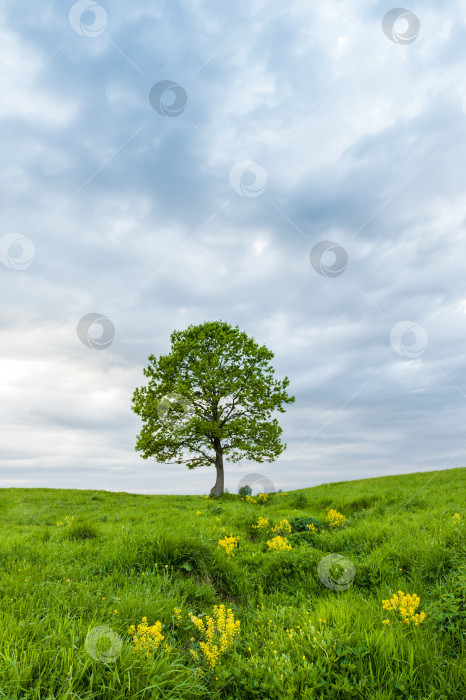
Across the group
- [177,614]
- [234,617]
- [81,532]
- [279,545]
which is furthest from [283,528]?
[177,614]

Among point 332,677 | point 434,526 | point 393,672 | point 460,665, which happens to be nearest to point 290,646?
point 332,677

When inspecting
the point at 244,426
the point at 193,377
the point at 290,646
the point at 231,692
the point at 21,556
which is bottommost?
the point at 231,692

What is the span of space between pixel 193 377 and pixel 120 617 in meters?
23.9

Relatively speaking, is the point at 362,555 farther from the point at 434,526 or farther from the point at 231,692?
the point at 231,692

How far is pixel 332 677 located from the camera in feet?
12.4

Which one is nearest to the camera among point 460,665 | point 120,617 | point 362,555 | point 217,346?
point 460,665

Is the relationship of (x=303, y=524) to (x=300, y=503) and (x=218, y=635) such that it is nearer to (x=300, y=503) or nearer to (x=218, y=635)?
(x=218, y=635)

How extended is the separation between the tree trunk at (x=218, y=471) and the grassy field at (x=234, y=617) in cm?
2084

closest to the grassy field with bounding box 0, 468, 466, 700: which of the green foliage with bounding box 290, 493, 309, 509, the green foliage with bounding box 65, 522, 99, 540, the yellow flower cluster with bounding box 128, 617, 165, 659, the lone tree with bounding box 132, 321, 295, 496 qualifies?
the yellow flower cluster with bounding box 128, 617, 165, 659

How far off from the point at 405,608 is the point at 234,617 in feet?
7.43

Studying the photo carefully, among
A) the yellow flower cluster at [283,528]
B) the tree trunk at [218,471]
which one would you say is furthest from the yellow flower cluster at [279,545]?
the tree trunk at [218,471]

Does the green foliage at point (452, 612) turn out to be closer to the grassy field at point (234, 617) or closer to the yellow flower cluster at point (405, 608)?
the grassy field at point (234, 617)

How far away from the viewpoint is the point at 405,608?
4.59 meters

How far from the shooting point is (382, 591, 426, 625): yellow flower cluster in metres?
4.41
